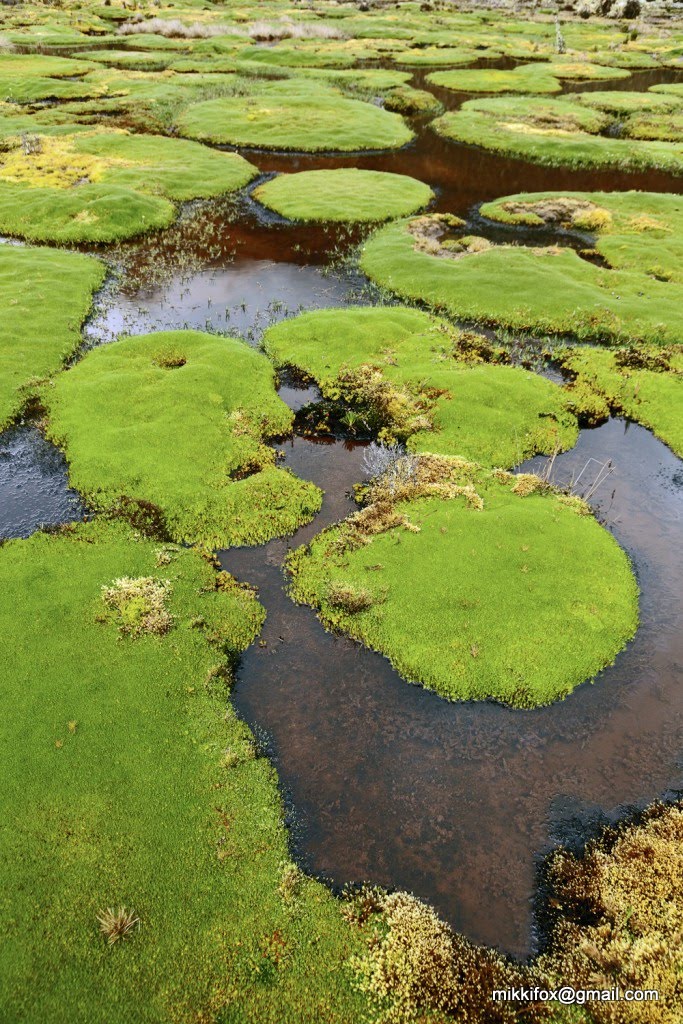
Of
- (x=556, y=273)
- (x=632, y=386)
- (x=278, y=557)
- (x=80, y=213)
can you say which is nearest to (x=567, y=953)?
(x=278, y=557)

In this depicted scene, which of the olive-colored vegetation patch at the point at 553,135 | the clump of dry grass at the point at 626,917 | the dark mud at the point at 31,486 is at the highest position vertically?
the olive-colored vegetation patch at the point at 553,135

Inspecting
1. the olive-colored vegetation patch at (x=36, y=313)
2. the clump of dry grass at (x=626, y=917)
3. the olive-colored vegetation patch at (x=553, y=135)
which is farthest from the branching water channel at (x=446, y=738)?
the olive-colored vegetation patch at (x=553, y=135)

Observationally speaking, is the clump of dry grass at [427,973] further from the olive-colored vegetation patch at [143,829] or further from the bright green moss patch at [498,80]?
the bright green moss patch at [498,80]

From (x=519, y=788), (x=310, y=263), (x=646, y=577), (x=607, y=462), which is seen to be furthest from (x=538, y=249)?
(x=519, y=788)

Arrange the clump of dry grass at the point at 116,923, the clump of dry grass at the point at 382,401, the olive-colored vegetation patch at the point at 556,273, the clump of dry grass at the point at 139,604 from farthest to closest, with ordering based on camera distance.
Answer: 1. the olive-colored vegetation patch at the point at 556,273
2. the clump of dry grass at the point at 382,401
3. the clump of dry grass at the point at 139,604
4. the clump of dry grass at the point at 116,923

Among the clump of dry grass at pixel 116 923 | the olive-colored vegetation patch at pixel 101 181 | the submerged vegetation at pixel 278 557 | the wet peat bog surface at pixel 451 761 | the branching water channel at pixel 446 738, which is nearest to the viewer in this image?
the clump of dry grass at pixel 116 923
